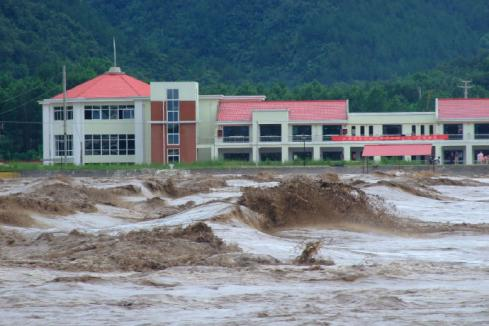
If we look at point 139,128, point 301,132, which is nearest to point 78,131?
point 139,128

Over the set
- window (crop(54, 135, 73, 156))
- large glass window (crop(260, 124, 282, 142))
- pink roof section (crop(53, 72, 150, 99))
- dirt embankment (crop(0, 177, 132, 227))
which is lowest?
dirt embankment (crop(0, 177, 132, 227))

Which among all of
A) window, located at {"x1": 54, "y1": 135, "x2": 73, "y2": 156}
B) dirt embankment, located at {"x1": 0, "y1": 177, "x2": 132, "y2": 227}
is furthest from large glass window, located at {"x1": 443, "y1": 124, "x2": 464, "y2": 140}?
dirt embankment, located at {"x1": 0, "y1": 177, "x2": 132, "y2": 227}

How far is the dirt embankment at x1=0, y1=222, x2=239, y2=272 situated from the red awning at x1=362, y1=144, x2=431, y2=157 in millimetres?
53411

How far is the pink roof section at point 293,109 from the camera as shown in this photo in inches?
2872

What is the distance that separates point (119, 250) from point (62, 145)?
5860 centimetres

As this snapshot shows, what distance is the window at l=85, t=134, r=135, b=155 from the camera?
72.0 m

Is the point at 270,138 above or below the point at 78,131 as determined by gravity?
below

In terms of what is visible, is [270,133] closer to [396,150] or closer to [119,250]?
[396,150]

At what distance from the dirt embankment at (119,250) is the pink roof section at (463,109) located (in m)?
57.3

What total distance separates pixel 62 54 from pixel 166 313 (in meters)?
114

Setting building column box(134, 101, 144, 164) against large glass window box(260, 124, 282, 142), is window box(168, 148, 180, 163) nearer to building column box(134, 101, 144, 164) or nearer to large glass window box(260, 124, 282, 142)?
building column box(134, 101, 144, 164)

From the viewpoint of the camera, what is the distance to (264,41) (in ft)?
520

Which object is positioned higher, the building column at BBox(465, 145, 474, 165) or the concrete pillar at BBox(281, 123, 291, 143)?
the concrete pillar at BBox(281, 123, 291, 143)

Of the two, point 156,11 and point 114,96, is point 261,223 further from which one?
point 156,11
